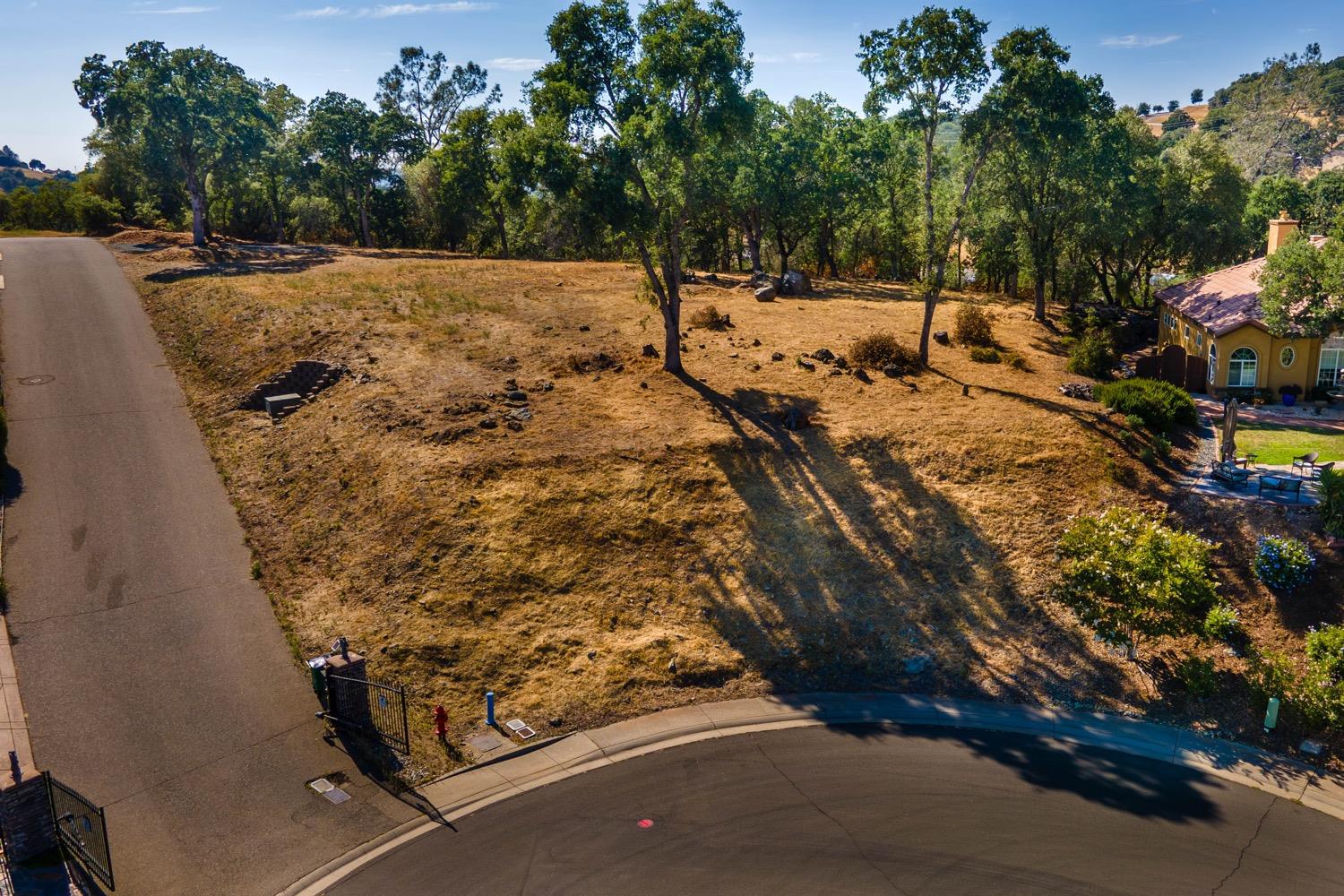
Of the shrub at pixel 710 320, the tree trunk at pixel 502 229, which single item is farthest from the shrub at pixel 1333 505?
the tree trunk at pixel 502 229

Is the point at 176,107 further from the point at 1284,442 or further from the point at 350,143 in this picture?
the point at 1284,442

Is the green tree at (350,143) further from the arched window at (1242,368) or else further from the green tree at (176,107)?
the arched window at (1242,368)

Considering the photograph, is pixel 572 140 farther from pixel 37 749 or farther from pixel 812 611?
pixel 37 749

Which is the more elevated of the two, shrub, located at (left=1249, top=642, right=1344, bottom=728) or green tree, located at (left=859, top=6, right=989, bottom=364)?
green tree, located at (left=859, top=6, right=989, bottom=364)

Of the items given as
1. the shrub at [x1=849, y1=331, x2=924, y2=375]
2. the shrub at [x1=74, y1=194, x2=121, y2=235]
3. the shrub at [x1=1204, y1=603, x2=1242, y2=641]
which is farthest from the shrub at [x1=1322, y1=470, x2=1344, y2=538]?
the shrub at [x1=74, y1=194, x2=121, y2=235]

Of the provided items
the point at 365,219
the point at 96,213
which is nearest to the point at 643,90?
the point at 365,219

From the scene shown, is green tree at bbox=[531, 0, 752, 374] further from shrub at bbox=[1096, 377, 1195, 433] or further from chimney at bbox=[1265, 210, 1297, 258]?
chimney at bbox=[1265, 210, 1297, 258]

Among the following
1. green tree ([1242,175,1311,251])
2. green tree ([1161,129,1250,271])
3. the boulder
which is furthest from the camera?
green tree ([1242,175,1311,251])
